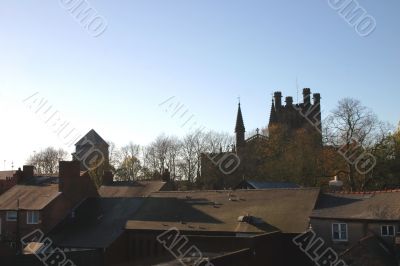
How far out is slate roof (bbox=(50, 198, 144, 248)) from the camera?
39362mm

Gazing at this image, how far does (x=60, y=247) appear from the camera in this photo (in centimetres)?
4047

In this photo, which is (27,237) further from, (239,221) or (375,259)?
(375,259)

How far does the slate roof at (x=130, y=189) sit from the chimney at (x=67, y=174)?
14.1 ft

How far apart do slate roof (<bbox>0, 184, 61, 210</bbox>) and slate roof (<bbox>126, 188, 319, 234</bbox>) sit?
925 centimetres

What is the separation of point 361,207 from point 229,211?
10422mm

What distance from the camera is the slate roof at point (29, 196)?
4538 cm

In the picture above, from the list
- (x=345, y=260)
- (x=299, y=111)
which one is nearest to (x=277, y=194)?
(x=345, y=260)

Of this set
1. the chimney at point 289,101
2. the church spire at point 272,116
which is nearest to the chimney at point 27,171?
the church spire at point 272,116

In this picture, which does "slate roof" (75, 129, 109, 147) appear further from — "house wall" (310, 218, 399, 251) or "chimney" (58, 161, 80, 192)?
"house wall" (310, 218, 399, 251)

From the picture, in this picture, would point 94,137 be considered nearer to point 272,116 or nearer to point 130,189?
point 272,116

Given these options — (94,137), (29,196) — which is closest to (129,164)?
(94,137)

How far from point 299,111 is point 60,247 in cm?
6341

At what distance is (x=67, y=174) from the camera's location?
46781 mm

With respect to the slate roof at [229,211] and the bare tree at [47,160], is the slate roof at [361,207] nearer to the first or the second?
the slate roof at [229,211]
